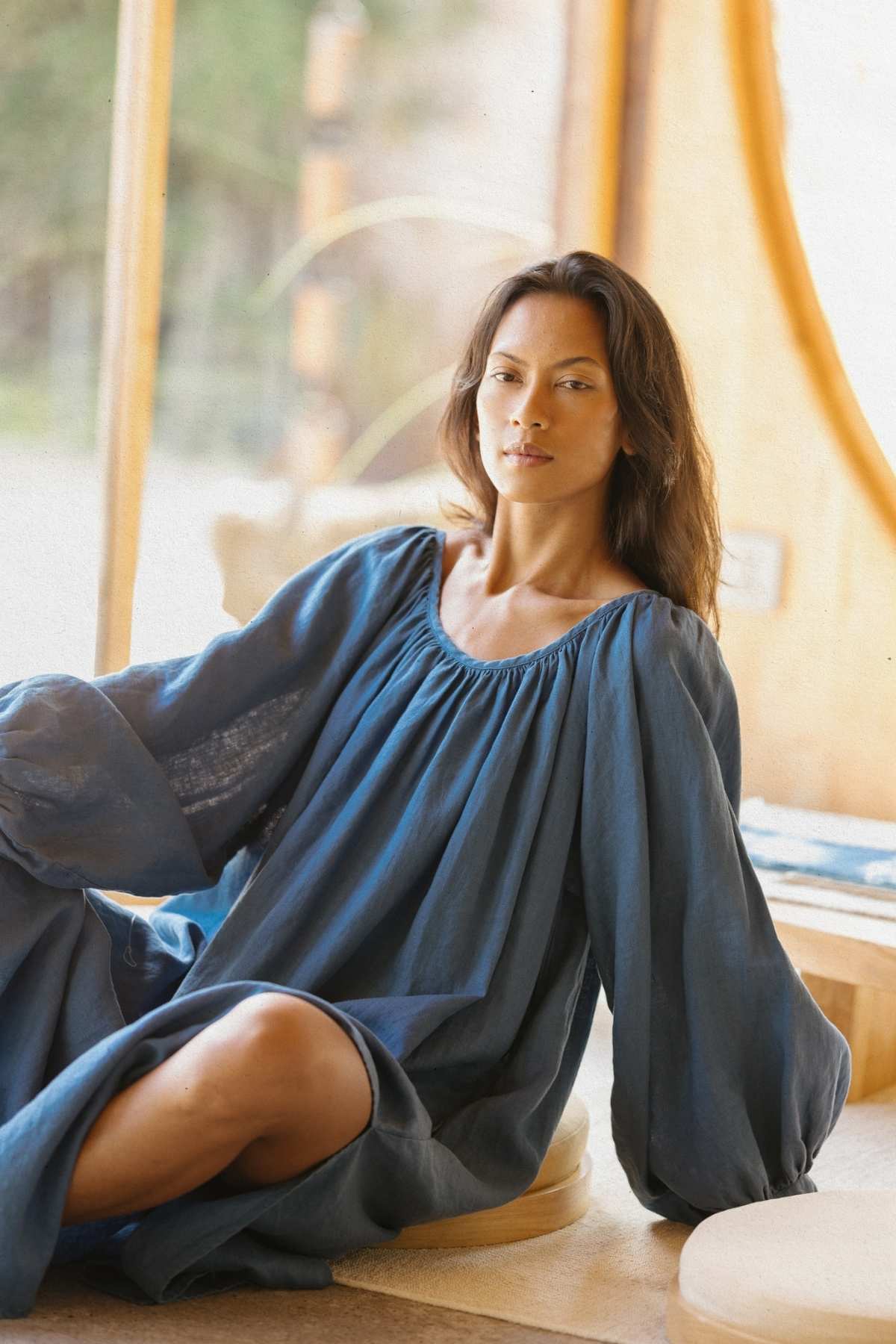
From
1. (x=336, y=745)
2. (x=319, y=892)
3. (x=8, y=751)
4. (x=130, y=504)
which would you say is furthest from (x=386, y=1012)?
(x=130, y=504)

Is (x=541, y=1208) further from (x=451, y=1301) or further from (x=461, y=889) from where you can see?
(x=461, y=889)

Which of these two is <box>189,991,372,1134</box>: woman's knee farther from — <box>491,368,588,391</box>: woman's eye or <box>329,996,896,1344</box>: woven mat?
<box>491,368,588,391</box>: woman's eye

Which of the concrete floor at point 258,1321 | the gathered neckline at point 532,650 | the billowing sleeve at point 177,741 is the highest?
the gathered neckline at point 532,650

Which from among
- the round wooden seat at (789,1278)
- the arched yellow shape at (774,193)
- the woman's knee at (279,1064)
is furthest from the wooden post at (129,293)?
the round wooden seat at (789,1278)

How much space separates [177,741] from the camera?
1704 millimetres

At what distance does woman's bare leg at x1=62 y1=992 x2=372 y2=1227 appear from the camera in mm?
1330

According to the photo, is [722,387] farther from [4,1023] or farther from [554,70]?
[4,1023]

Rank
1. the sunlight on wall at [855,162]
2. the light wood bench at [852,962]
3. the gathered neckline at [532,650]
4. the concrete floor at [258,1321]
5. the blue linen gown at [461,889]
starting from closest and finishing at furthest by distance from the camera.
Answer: the concrete floor at [258,1321], the blue linen gown at [461,889], the gathered neckline at [532,650], the light wood bench at [852,962], the sunlight on wall at [855,162]

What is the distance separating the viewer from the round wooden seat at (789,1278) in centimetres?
133

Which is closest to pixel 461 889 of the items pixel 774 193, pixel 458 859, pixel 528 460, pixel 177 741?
pixel 458 859

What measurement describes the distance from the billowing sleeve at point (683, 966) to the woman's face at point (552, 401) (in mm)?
184

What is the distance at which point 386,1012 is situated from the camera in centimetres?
155

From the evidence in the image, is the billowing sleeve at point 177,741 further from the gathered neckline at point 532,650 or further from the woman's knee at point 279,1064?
the woman's knee at point 279,1064

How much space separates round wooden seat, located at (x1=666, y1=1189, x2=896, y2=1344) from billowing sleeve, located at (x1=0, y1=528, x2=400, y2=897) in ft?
2.03
